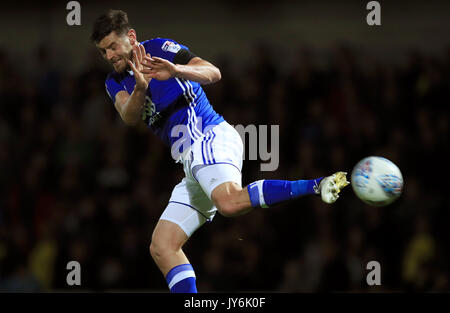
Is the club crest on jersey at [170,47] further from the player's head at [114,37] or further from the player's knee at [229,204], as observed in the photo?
the player's knee at [229,204]

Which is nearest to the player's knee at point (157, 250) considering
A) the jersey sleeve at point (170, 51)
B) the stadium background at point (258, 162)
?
the jersey sleeve at point (170, 51)

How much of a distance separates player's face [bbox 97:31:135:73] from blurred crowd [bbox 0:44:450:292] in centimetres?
265

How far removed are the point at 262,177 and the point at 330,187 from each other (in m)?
3.29

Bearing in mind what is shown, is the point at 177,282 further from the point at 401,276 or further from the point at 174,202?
the point at 401,276

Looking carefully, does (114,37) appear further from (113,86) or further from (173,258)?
(173,258)

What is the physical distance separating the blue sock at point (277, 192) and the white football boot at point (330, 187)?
6cm

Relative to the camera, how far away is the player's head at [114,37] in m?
4.64

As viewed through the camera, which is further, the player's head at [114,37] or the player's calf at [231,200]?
the player's head at [114,37]

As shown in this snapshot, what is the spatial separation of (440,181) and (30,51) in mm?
6315

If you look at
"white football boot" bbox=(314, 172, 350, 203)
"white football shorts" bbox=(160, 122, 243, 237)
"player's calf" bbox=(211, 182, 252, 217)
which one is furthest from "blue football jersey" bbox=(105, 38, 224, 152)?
"white football boot" bbox=(314, 172, 350, 203)

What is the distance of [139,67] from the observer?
4.50 m

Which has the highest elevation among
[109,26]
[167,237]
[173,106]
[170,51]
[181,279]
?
[109,26]

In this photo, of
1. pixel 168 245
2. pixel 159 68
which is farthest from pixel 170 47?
pixel 168 245

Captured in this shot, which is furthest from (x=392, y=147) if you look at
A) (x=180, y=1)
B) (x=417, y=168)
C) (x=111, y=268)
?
(x=180, y=1)
